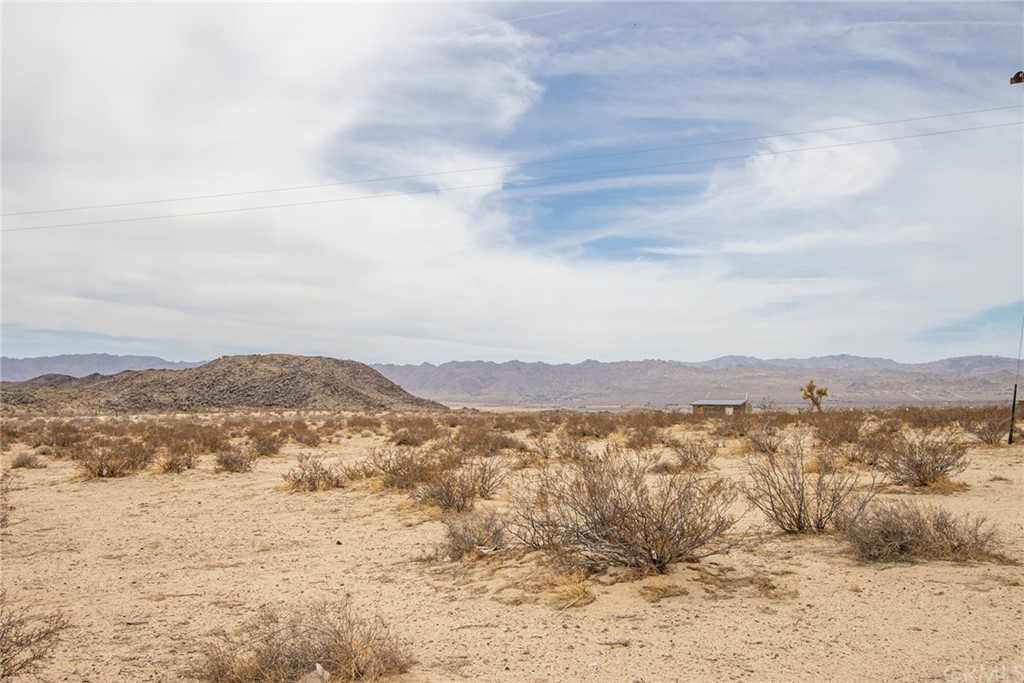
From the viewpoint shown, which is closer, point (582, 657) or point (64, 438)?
point (582, 657)

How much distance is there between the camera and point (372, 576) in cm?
797

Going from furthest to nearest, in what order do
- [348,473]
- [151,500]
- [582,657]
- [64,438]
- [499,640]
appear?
[64,438], [348,473], [151,500], [499,640], [582,657]

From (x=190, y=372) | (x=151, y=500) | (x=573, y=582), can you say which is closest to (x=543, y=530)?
(x=573, y=582)

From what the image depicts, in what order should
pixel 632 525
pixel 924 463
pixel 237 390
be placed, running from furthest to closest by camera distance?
1. pixel 237 390
2. pixel 924 463
3. pixel 632 525

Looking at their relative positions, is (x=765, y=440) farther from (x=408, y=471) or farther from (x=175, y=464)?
(x=175, y=464)

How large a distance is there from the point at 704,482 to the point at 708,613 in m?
7.18

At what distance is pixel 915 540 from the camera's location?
23.1 ft

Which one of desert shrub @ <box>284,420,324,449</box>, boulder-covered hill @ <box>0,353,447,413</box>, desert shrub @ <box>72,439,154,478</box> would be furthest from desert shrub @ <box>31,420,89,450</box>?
boulder-covered hill @ <box>0,353,447,413</box>

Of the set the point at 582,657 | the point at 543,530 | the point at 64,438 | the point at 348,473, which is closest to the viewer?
the point at 582,657

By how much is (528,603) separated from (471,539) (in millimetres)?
1972

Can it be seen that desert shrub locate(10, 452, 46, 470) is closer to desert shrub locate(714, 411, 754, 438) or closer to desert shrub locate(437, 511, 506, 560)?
desert shrub locate(437, 511, 506, 560)

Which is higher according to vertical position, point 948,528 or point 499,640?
point 948,528

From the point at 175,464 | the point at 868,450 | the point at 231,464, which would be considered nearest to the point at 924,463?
the point at 868,450

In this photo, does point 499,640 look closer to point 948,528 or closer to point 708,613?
point 708,613
